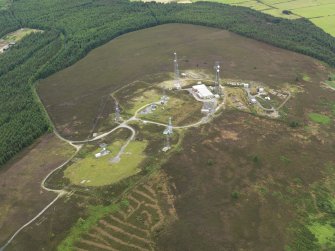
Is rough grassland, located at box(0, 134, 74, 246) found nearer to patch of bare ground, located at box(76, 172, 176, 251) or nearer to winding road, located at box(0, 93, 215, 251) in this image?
winding road, located at box(0, 93, 215, 251)

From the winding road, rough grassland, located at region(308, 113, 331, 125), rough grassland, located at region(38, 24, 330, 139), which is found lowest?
rough grassland, located at region(308, 113, 331, 125)

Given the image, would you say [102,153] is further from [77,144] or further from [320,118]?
[320,118]

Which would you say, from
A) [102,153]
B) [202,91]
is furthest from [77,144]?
[202,91]

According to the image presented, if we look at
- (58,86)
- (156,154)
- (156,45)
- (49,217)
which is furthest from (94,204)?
(156,45)

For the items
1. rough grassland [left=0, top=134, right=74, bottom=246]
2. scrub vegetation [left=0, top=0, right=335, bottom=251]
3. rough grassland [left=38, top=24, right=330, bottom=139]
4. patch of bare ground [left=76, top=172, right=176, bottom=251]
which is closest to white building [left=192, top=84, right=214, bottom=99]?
scrub vegetation [left=0, top=0, right=335, bottom=251]

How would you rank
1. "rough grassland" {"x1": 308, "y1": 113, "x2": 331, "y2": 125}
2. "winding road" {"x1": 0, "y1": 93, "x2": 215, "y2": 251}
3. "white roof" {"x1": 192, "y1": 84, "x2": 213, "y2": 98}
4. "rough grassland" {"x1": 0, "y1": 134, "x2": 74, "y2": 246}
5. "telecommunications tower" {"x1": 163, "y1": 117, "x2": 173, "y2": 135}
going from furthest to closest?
"white roof" {"x1": 192, "y1": 84, "x2": 213, "y2": 98}, "rough grassland" {"x1": 308, "y1": 113, "x2": 331, "y2": 125}, "telecommunications tower" {"x1": 163, "y1": 117, "x2": 173, "y2": 135}, "rough grassland" {"x1": 0, "y1": 134, "x2": 74, "y2": 246}, "winding road" {"x1": 0, "y1": 93, "x2": 215, "y2": 251}

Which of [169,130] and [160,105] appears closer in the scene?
[169,130]

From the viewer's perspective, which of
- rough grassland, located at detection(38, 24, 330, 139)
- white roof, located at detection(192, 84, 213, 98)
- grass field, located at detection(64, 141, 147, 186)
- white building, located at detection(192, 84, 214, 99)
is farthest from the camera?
white roof, located at detection(192, 84, 213, 98)

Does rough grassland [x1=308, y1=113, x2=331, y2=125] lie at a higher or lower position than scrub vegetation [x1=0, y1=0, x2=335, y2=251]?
lower
